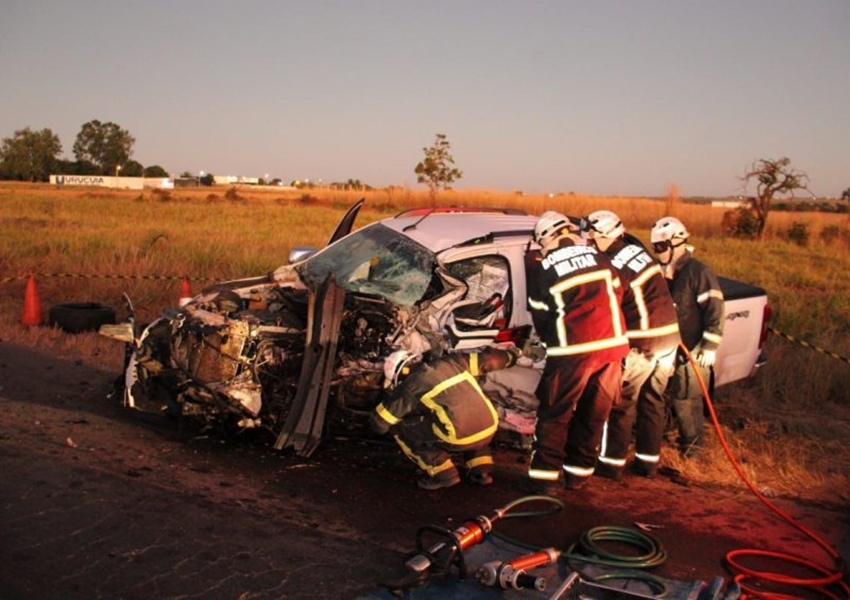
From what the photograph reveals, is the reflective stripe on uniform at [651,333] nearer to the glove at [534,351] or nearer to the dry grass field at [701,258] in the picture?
the glove at [534,351]

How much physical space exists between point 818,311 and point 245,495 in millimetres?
8848

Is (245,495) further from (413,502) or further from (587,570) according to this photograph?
(587,570)

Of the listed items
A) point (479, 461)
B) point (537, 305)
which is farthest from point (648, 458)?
point (537, 305)

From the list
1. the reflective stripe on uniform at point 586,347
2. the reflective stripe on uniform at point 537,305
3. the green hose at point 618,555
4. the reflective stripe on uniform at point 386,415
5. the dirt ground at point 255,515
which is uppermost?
the reflective stripe on uniform at point 537,305

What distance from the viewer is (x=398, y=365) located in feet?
17.8

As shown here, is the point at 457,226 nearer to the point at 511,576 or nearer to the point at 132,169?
the point at 511,576

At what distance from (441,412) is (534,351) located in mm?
867

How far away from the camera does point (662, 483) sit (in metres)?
5.76

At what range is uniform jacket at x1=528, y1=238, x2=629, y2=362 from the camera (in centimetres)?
538

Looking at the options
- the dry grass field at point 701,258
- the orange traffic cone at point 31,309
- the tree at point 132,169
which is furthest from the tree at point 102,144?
the orange traffic cone at point 31,309

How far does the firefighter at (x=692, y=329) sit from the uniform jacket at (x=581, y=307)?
89 cm

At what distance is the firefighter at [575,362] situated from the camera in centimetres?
538

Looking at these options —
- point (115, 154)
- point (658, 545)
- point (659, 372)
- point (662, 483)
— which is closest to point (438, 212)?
point (659, 372)

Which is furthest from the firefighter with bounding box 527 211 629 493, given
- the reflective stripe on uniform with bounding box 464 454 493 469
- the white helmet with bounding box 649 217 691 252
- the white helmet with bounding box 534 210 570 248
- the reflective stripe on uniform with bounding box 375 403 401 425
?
the white helmet with bounding box 649 217 691 252
